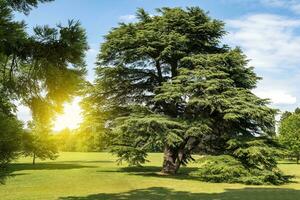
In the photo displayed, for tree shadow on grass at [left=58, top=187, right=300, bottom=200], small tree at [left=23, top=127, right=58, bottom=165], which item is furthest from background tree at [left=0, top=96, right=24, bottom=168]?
small tree at [left=23, top=127, right=58, bottom=165]

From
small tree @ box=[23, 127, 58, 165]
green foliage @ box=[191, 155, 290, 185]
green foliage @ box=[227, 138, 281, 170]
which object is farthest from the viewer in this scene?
small tree @ box=[23, 127, 58, 165]

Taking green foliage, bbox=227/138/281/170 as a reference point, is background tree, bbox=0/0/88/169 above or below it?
above

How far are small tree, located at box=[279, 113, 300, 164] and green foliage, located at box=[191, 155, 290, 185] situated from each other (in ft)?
125

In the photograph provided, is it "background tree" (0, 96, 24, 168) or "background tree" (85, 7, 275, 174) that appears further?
"background tree" (85, 7, 275, 174)

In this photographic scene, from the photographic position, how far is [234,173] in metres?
25.2

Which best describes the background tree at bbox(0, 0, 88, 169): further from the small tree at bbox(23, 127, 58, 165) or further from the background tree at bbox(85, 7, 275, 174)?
the small tree at bbox(23, 127, 58, 165)

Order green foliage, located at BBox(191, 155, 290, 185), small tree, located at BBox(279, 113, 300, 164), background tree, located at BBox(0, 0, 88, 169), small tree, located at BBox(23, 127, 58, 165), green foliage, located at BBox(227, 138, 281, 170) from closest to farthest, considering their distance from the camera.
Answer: background tree, located at BBox(0, 0, 88, 169), green foliage, located at BBox(191, 155, 290, 185), green foliage, located at BBox(227, 138, 281, 170), small tree, located at BBox(23, 127, 58, 165), small tree, located at BBox(279, 113, 300, 164)

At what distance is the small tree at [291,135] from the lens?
6256 centimetres

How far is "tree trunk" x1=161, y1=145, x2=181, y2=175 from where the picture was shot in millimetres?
29828

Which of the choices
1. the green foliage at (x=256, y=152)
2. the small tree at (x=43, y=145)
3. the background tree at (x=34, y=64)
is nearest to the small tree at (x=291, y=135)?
the small tree at (x=43, y=145)

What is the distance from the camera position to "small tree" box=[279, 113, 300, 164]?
205 feet

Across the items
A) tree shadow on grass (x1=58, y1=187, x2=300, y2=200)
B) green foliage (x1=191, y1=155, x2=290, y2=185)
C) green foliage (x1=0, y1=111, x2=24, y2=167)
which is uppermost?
green foliage (x1=0, y1=111, x2=24, y2=167)

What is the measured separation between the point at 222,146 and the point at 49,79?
64.9ft

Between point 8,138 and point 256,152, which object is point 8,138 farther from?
point 256,152
